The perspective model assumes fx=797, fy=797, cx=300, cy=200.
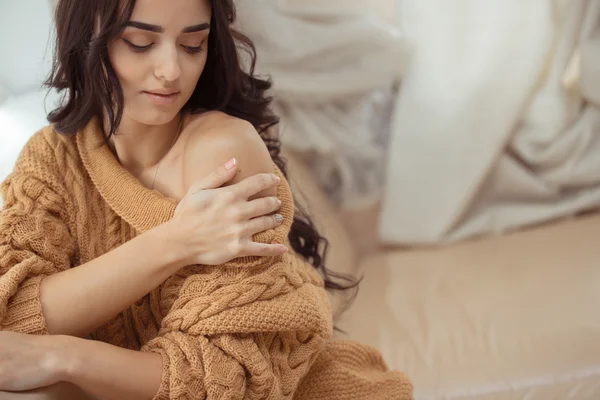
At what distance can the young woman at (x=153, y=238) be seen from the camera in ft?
3.59

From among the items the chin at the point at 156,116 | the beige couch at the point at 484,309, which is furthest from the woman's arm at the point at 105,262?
the beige couch at the point at 484,309

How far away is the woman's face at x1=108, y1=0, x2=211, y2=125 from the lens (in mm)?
1117

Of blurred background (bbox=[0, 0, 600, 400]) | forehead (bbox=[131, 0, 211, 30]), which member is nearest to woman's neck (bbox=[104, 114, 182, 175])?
forehead (bbox=[131, 0, 211, 30])

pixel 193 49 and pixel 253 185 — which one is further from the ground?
pixel 193 49

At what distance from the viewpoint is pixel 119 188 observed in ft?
4.06

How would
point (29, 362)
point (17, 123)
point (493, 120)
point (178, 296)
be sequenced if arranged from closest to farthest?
point (29, 362) → point (178, 296) → point (17, 123) → point (493, 120)

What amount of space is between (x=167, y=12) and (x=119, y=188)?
0.29 meters

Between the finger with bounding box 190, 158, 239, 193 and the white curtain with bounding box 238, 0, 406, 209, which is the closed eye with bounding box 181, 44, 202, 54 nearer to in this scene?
the finger with bounding box 190, 158, 239, 193

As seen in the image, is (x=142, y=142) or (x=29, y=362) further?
(x=142, y=142)

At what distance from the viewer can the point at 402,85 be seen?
7.95 feet

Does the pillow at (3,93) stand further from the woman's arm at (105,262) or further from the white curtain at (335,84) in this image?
the white curtain at (335,84)

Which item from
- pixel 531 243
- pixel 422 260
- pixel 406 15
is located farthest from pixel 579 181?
pixel 406 15

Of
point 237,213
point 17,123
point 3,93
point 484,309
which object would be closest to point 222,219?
point 237,213

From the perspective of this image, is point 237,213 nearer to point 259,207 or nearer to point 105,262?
point 259,207
